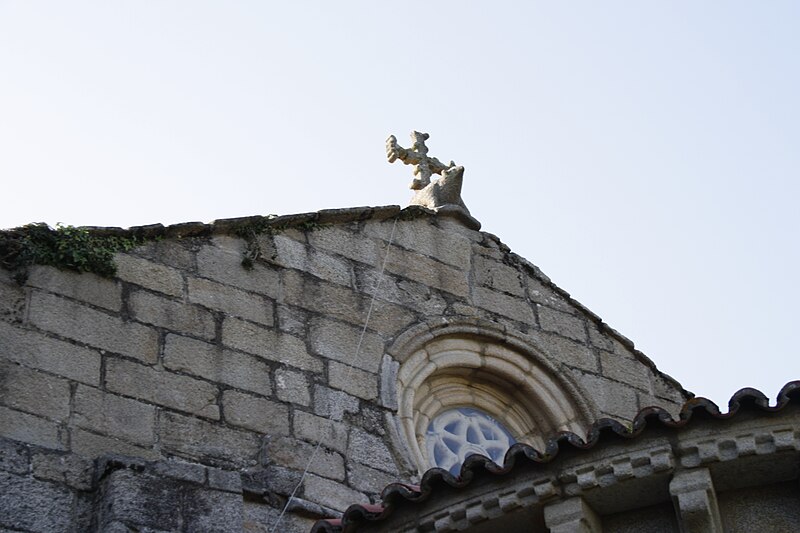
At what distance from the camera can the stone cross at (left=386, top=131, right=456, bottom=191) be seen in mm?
12344

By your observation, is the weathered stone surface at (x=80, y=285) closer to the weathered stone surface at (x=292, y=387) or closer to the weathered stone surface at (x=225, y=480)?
the weathered stone surface at (x=292, y=387)

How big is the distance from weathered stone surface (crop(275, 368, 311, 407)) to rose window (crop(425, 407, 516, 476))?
110 centimetres

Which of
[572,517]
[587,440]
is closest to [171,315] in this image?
[587,440]

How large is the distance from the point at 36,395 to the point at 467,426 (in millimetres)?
3229

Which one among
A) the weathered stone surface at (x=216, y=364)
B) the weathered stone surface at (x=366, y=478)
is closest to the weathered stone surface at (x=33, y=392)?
the weathered stone surface at (x=216, y=364)

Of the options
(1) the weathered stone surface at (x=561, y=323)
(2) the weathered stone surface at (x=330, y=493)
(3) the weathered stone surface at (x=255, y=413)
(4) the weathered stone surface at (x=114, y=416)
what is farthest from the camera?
(1) the weathered stone surface at (x=561, y=323)

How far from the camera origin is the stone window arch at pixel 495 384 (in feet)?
35.5

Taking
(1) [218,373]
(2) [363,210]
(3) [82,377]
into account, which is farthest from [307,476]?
(2) [363,210]

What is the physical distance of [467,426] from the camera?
11.0m

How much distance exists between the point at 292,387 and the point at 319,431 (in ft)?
1.03

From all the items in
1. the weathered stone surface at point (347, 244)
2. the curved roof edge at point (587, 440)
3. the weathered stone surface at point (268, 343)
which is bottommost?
the curved roof edge at point (587, 440)

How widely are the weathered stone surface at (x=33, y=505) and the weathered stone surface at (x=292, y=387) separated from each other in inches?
65.7

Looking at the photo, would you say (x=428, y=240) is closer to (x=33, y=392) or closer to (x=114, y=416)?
(x=114, y=416)

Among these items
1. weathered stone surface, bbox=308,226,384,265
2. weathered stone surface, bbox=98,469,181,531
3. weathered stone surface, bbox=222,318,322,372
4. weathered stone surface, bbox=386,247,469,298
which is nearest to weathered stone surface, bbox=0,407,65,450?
weathered stone surface, bbox=98,469,181,531
